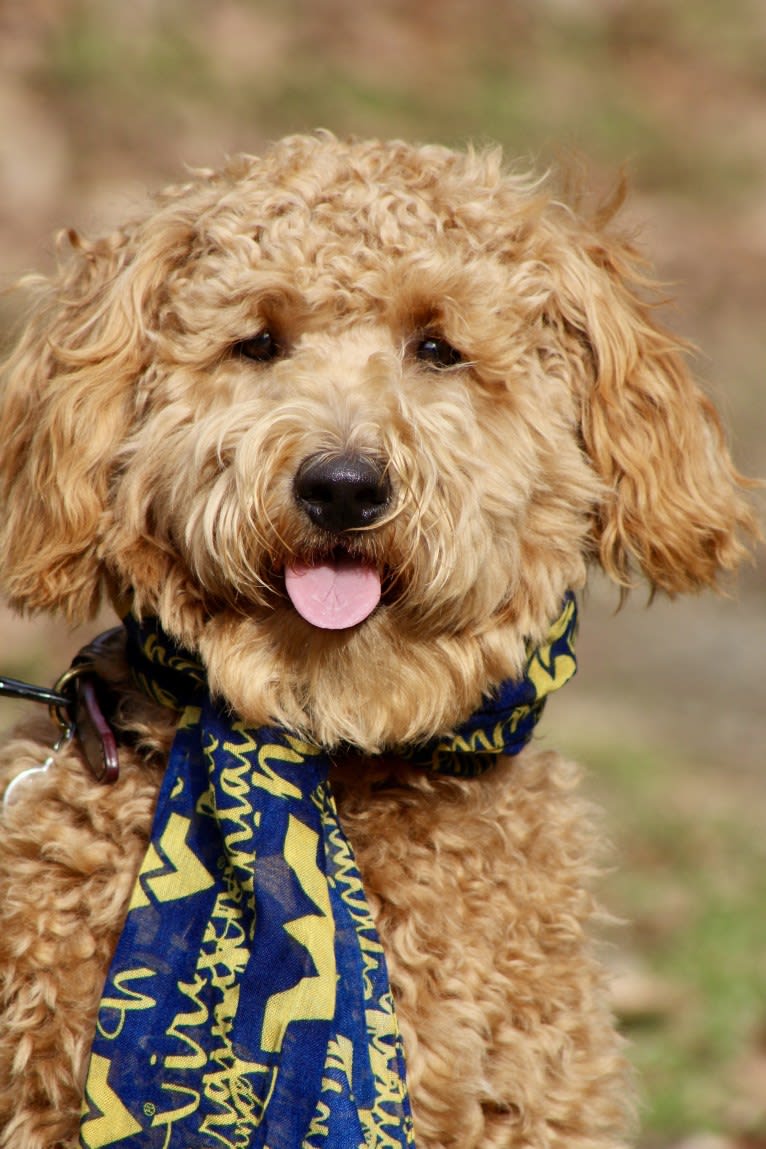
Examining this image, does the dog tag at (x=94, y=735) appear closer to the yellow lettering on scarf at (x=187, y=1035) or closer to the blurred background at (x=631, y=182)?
the yellow lettering on scarf at (x=187, y=1035)

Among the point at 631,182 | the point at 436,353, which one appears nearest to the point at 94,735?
the point at 436,353

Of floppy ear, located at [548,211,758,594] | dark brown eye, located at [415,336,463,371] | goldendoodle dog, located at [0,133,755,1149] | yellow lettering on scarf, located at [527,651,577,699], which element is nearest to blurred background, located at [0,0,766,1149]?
floppy ear, located at [548,211,758,594]

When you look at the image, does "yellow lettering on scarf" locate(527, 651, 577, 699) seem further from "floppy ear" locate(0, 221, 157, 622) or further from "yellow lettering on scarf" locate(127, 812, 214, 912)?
"floppy ear" locate(0, 221, 157, 622)

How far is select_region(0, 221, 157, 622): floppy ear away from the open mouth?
427 millimetres

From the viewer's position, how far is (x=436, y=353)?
286 centimetres

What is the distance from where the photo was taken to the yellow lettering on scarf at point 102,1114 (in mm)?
2494

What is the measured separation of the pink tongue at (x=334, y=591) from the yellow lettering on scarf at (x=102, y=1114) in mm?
834

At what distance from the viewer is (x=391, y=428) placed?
2.63m

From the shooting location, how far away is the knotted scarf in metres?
2.52

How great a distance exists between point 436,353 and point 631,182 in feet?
2.68

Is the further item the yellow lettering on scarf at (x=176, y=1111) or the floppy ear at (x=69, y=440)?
the floppy ear at (x=69, y=440)

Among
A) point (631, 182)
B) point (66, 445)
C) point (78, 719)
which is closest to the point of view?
point (66, 445)

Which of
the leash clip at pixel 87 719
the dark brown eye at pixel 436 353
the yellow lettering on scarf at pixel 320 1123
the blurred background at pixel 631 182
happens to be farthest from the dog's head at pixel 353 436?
the yellow lettering on scarf at pixel 320 1123

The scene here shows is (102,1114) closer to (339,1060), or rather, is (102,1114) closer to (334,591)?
(339,1060)
